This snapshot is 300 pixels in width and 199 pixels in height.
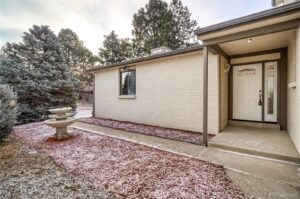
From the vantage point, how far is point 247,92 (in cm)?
591

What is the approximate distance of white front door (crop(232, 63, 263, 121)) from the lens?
5695 mm

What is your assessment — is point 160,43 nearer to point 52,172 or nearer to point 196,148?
point 196,148

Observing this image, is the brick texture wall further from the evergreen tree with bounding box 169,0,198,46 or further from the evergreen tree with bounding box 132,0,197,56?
the evergreen tree with bounding box 169,0,198,46

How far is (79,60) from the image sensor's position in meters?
26.7

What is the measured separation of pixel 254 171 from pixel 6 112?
6896 millimetres

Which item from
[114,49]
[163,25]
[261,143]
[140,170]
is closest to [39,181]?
[140,170]

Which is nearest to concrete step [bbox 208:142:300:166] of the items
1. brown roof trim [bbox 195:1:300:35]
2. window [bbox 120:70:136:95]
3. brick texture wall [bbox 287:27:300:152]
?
brick texture wall [bbox 287:27:300:152]

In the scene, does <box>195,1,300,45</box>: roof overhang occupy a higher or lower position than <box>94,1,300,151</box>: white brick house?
higher

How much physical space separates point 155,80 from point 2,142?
5757mm

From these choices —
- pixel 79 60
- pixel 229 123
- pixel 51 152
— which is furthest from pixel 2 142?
pixel 79 60

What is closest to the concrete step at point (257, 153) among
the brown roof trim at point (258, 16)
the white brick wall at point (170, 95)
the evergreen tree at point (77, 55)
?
the white brick wall at point (170, 95)

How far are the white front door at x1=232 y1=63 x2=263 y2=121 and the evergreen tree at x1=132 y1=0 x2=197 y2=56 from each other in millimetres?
14119

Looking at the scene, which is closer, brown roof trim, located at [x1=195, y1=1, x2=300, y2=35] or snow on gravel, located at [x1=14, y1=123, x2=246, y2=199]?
snow on gravel, located at [x1=14, y1=123, x2=246, y2=199]

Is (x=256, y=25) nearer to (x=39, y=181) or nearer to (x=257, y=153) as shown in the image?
(x=257, y=153)
